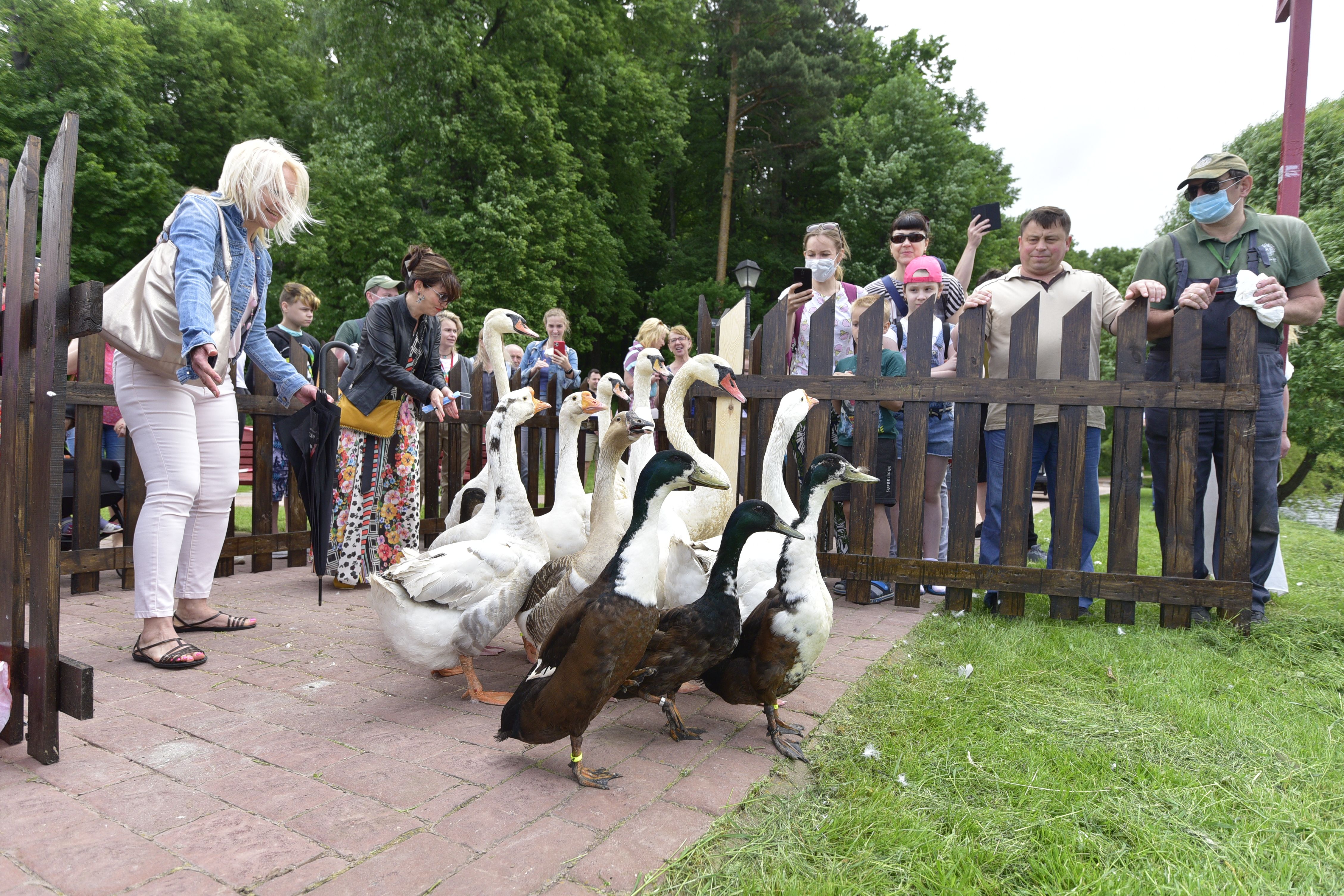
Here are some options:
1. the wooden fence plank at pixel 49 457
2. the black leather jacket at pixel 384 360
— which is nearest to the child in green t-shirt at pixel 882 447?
the black leather jacket at pixel 384 360

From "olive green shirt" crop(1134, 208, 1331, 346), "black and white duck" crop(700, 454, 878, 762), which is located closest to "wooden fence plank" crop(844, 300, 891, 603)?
"olive green shirt" crop(1134, 208, 1331, 346)

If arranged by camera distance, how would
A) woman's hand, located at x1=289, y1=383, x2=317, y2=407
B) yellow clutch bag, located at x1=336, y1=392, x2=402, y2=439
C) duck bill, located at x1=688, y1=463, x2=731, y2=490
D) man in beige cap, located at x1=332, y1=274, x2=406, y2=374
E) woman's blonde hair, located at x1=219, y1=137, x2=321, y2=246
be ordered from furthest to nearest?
man in beige cap, located at x1=332, y1=274, x2=406, y2=374
yellow clutch bag, located at x1=336, y1=392, x2=402, y2=439
woman's hand, located at x1=289, y1=383, x2=317, y2=407
woman's blonde hair, located at x1=219, y1=137, x2=321, y2=246
duck bill, located at x1=688, y1=463, x2=731, y2=490

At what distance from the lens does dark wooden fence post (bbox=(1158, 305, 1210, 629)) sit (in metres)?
4.55

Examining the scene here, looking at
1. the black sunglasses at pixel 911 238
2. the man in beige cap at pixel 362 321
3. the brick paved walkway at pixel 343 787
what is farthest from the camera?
the man in beige cap at pixel 362 321

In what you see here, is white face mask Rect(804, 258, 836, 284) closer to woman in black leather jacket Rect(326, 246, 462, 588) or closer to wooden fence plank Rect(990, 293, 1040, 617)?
wooden fence plank Rect(990, 293, 1040, 617)

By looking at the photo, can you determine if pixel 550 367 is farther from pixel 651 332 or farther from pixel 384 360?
pixel 384 360

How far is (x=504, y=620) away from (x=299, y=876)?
150 cm

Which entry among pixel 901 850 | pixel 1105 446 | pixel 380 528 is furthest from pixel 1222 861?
pixel 1105 446

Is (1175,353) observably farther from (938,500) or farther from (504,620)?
(504,620)

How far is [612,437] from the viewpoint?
3.91 metres

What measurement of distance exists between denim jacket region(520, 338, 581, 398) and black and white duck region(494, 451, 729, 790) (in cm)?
599

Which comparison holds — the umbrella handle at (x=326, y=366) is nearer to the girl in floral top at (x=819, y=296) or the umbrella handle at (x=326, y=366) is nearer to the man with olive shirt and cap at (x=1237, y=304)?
the girl in floral top at (x=819, y=296)

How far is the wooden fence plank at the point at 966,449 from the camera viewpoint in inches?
194

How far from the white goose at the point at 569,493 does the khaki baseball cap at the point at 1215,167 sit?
401 cm
